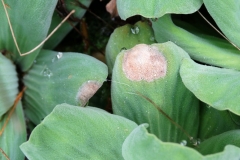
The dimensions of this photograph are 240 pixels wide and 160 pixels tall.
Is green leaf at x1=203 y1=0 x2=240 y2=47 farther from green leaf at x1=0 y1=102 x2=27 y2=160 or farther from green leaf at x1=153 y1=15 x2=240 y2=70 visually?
green leaf at x1=0 y1=102 x2=27 y2=160

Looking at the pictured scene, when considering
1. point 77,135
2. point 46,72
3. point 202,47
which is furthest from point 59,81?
point 202,47

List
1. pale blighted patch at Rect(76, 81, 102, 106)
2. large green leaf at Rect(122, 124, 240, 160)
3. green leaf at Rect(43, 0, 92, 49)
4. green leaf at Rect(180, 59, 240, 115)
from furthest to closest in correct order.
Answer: green leaf at Rect(43, 0, 92, 49) < pale blighted patch at Rect(76, 81, 102, 106) < green leaf at Rect(180, 59, 240, 115) < large green leaf at Rect(122, 124, 240, 160)

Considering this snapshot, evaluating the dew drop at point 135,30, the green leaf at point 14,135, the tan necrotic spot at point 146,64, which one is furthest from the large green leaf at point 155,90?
the green leaf at point 14,135

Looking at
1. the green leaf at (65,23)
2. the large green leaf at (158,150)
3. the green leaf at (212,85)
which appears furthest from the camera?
the green leaf at (65,23)

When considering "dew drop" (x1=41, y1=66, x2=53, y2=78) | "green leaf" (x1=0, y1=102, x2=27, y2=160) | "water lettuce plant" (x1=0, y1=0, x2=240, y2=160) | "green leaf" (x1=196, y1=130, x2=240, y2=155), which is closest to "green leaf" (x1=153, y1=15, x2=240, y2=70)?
"water lettuce plant" (x1=0, y1=0, x2=240, y2=160)

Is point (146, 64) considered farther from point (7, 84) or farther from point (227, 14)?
point (7, 84)

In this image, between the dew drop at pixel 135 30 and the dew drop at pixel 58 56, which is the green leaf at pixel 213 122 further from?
the dew drop at pixel 58 56
